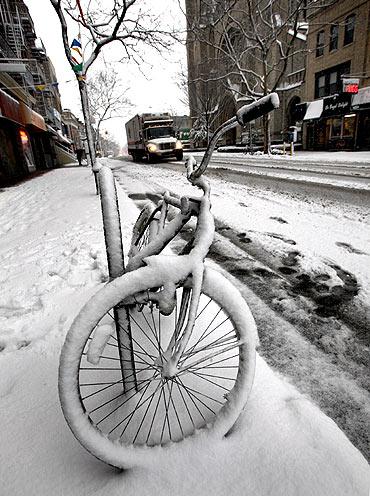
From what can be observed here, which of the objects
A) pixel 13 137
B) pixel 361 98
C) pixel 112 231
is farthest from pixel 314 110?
pixel 112 231

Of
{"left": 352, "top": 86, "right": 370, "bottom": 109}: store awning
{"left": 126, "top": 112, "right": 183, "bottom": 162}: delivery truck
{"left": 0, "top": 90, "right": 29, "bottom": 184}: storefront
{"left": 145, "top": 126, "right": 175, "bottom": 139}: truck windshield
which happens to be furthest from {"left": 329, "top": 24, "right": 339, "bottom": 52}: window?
{"left": 0, "top": 90, "right": 29, "bottom": 184}: storefront

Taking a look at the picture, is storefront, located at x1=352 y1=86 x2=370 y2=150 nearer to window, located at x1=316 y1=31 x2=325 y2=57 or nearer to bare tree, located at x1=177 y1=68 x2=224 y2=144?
window, located at x1=316 y1=31 x2=325 y2=57

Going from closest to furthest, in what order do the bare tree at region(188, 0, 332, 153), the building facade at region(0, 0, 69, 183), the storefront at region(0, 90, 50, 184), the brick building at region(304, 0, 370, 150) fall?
1. the storefront at region(0, 90, 50, 184)
2. the building facade at region(0, 0, 69, 183)
3. the bare tree at region(188, 0, 332, 153)
4. the brick building at region(304, 0, 370, 150)

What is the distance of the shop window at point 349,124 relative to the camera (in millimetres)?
22686

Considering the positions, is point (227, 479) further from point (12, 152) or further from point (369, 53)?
point (369, 53)

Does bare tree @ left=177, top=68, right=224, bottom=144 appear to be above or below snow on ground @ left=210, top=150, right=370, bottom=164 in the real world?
above

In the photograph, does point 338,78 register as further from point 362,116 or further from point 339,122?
point 362,116

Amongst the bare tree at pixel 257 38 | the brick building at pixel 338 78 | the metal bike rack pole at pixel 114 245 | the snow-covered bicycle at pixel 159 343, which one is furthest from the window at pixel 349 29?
the metal bike rack pole at pixel 114 245

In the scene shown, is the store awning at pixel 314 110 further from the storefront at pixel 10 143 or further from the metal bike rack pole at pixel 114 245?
the metal bike rack pole at pixel 114 245

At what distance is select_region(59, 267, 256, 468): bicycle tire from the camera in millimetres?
1259

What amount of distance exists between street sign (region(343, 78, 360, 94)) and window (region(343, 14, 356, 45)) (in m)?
4.22

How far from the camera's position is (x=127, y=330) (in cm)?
151

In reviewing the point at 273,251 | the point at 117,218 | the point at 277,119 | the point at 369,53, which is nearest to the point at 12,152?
the point at 273,251

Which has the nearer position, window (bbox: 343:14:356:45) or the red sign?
the red sign
